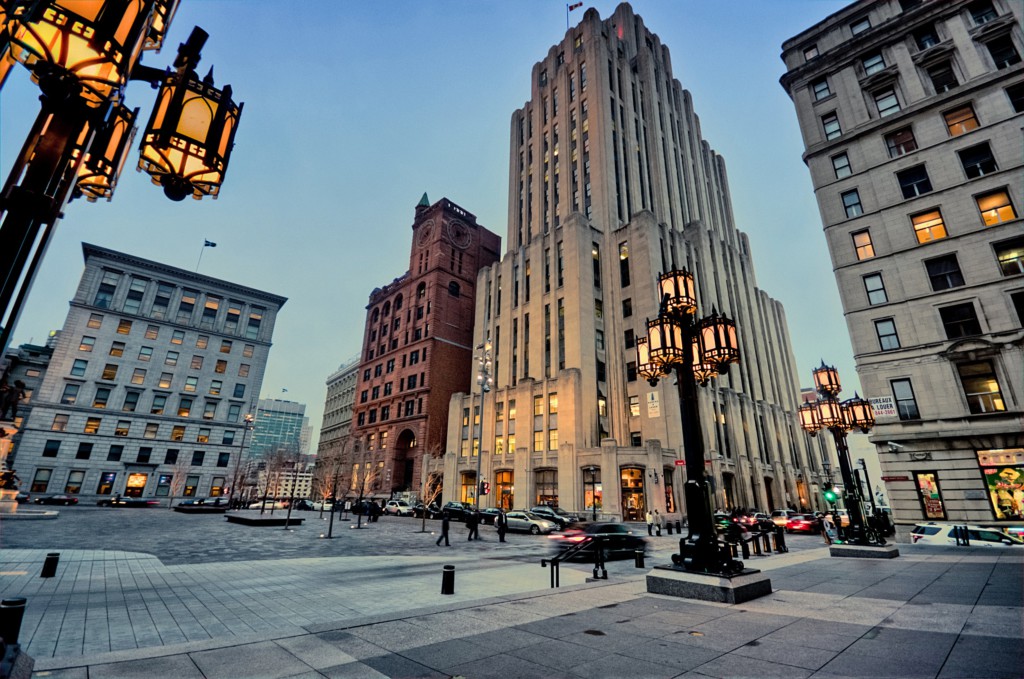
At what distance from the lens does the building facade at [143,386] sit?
1930 inches

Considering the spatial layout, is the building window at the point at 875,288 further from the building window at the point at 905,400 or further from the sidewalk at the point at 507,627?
the sidewalk at the point at 507,627

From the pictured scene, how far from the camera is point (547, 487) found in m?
45.2

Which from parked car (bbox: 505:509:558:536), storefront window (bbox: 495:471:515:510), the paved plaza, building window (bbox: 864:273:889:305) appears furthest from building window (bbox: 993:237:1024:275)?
storefront window (bbox: 495:471:515:510)

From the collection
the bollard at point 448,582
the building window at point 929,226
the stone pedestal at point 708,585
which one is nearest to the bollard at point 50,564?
the bollard at point 448,582

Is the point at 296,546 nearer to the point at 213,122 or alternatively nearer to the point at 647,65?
the point at 213,122

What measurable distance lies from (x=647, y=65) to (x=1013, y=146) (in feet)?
188

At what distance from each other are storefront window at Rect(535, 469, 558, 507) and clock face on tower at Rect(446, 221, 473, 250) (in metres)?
41.6

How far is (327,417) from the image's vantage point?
10556cm

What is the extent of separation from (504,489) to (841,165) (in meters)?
40.9

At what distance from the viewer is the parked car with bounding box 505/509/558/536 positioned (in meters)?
30.5

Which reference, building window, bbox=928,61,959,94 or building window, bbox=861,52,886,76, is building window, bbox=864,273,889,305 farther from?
building window, bbox=861,52,886,76

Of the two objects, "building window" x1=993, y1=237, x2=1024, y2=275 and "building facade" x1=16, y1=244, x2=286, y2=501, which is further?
"building facade" x1=16, y1=244, x2=286, y2=501

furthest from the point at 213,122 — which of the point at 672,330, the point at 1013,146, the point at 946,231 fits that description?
the point at 1013,146

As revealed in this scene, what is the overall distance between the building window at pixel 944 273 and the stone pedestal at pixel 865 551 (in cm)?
1669
